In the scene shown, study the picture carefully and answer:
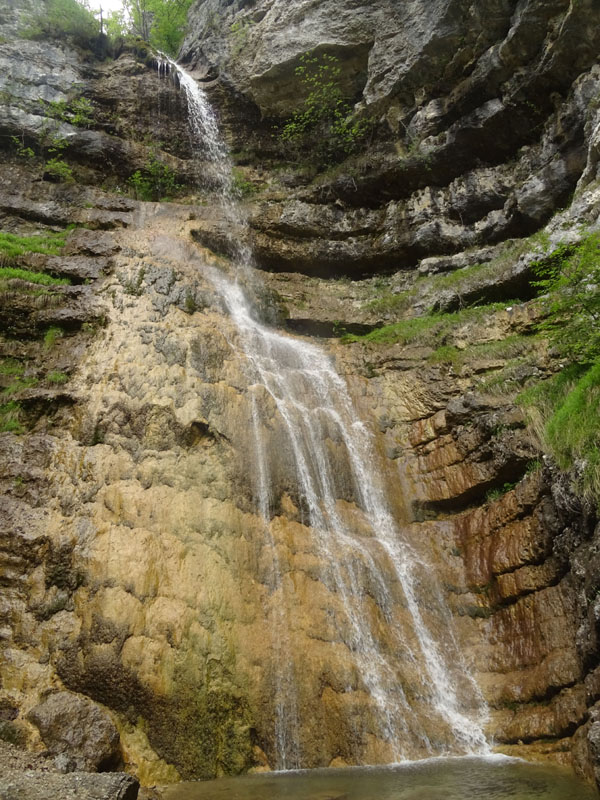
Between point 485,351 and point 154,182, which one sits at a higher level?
point 154,182

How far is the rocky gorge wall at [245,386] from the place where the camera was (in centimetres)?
766

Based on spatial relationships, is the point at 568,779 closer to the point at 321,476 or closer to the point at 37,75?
the point at 321,476

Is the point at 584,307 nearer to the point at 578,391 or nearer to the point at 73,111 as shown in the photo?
the point at 578,391

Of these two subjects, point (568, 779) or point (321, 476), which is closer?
Answer: point (568, 779)

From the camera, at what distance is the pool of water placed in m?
5.67

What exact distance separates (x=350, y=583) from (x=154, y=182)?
17.7 metres

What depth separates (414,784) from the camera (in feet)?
20.0

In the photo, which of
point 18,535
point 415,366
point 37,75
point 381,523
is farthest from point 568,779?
point 37,75

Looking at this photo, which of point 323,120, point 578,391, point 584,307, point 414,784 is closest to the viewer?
point 414,784

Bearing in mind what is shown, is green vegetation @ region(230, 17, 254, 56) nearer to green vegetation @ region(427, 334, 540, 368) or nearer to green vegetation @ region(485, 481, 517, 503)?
green vegetation @ region(427, 334, 540, 368)

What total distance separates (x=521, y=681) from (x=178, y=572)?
578 cm

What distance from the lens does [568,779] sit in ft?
20.7

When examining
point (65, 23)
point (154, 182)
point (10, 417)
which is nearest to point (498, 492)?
point (10, 417)

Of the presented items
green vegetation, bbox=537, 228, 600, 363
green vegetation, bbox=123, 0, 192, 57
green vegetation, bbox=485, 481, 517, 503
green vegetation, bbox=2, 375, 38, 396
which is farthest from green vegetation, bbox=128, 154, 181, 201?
green vegetation, bbox=485, 481, 517, 503
